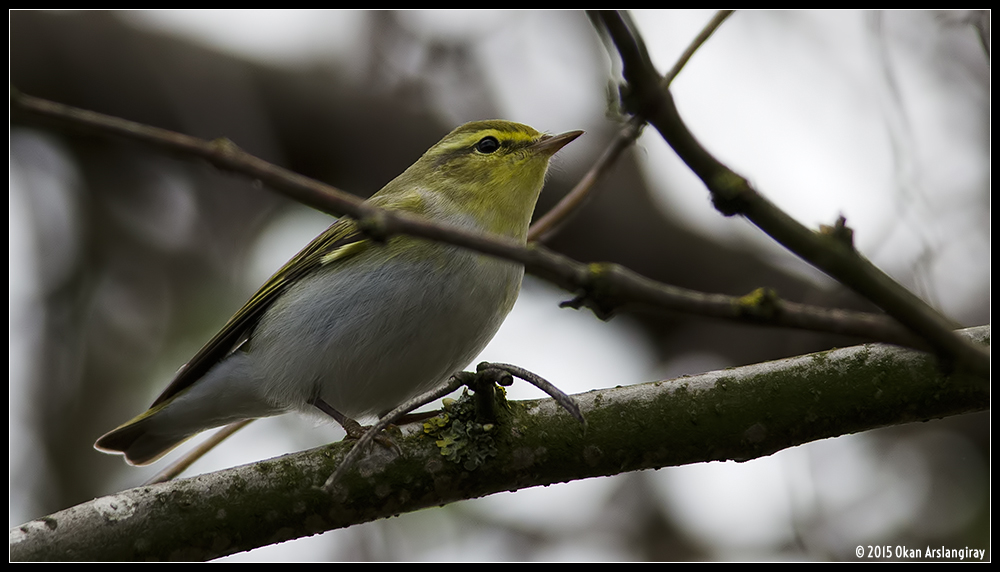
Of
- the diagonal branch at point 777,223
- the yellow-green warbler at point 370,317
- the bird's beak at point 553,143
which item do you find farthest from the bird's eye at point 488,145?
the diagonal branch at point 777,223

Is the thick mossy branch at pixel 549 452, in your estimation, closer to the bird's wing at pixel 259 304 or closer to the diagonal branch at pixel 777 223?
the diagonal branch at pixel 777 223

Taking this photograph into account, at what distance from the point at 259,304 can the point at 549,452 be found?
1.98m

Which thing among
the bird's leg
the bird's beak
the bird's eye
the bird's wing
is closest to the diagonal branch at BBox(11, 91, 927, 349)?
the bird's leg

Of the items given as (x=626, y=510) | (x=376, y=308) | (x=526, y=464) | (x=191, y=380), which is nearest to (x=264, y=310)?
(x=191, y=380)

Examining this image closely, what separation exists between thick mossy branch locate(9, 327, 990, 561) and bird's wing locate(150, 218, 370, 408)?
4.51ft

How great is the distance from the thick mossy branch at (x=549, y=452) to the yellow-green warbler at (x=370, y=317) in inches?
33.2

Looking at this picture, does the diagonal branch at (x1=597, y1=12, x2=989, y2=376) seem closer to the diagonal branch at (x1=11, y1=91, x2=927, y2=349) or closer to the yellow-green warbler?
the diagonal branch at (x1=11, y1=91, x2=927, y2=349)

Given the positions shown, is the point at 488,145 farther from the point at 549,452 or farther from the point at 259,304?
the point at 549,452

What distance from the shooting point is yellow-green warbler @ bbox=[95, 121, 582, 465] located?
347cm

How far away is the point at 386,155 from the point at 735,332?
9.54 ft

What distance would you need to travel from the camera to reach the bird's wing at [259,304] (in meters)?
3.88

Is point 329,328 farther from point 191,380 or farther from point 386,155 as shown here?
point 386,155

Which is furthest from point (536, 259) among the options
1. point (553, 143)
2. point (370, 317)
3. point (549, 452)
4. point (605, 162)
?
point (553, 143)

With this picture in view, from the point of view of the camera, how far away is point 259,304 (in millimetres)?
4023
